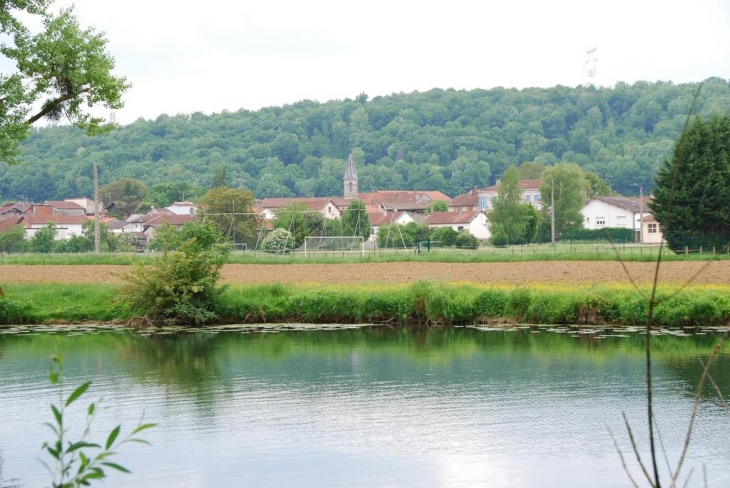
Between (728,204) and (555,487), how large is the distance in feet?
160

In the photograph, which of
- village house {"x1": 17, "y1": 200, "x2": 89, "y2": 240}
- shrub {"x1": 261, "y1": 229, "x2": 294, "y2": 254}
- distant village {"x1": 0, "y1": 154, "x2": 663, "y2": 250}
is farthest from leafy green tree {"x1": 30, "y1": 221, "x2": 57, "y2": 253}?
shrub {"x1": 261, "y1": 229, "x2": 294, "y2": 254}

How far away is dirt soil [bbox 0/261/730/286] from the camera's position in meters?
40.7

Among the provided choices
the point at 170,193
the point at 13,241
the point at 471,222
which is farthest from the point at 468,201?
the point at 13,241

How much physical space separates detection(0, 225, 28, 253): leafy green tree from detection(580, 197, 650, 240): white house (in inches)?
2205

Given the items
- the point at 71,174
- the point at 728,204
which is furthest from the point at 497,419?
the point at 71,174

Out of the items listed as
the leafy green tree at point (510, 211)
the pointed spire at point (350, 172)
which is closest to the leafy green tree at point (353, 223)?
the leafy green tree at point (510, 211)

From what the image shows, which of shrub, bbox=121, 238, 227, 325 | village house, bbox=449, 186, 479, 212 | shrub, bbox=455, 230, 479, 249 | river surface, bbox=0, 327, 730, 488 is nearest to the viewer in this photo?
river surface, bbox=0, 327, 730, 488

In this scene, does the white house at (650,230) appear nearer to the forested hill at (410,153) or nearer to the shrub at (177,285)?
the shrub at (177,285)

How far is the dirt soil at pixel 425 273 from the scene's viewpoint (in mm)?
40656

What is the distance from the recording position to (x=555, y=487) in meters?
12.3

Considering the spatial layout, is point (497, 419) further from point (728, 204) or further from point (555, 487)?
point (728, 204)

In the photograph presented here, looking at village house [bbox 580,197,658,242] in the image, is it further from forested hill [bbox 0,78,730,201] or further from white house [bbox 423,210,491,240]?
forested hill [bbox 0,78,730,201]

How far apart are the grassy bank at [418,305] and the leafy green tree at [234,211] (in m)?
45.8

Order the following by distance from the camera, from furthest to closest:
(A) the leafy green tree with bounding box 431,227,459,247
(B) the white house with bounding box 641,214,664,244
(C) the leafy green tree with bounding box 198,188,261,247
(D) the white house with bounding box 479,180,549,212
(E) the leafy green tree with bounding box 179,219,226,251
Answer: (D) the white house with bounding box 479,180,549,212, (B) the white house with bounding box 641,214,664,244, (A) the leafy green tree with bounding box 431,227,459,247, (C) the leafy green tree with bounding box 198,188,261,247, (E) the leafy green tree with bounding box 179,219,226,251
